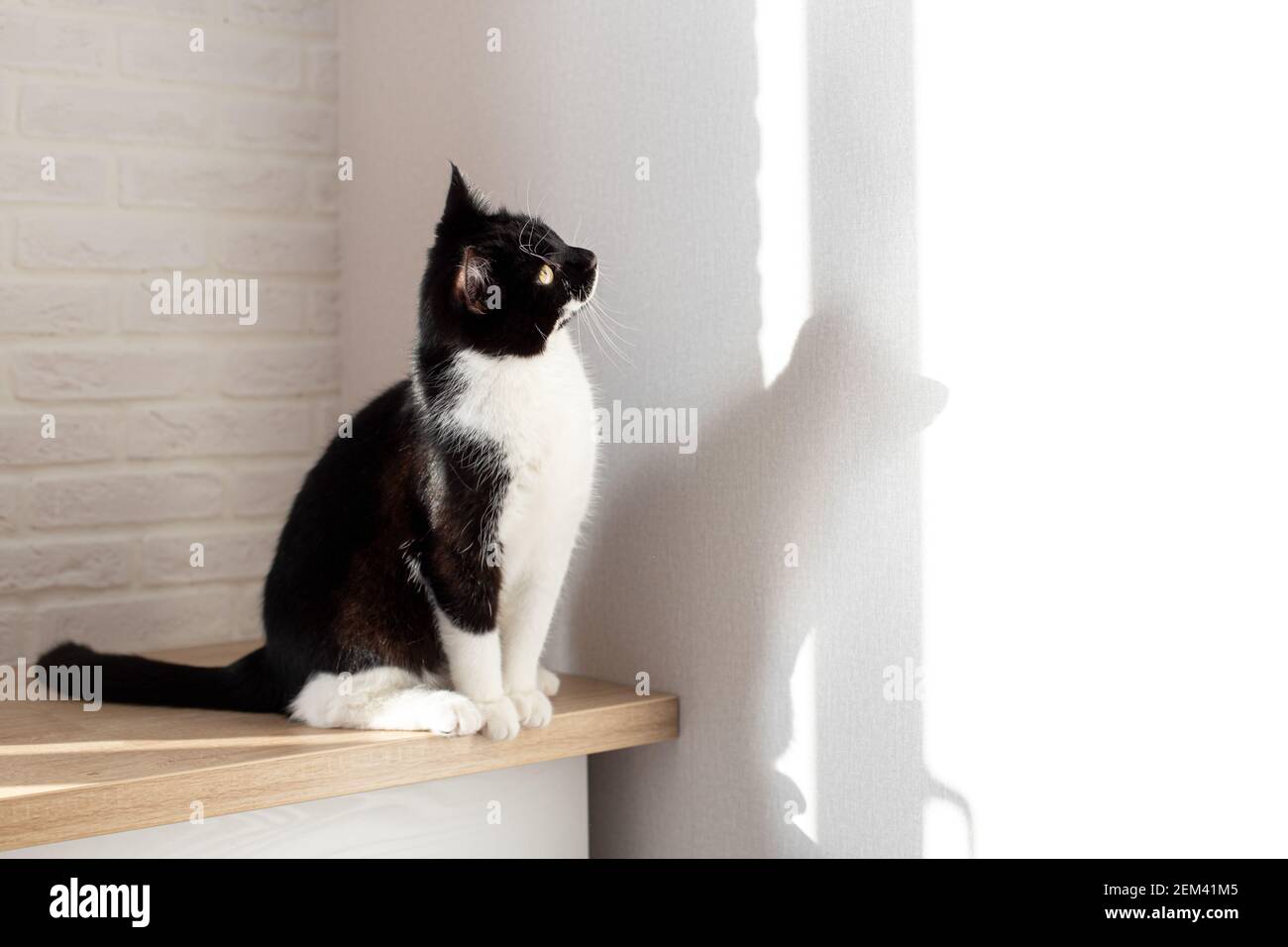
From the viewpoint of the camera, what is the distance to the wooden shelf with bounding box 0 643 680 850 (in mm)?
1006

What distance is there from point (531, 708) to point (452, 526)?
0.71 ft

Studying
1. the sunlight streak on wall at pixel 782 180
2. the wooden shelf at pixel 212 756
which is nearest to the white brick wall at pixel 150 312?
the wooden shelf at pixel 212 756

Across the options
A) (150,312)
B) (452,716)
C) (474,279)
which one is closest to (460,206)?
(474,279)

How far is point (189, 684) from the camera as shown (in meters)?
1.31

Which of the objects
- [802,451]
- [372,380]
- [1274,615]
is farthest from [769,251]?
Result: [372,380]

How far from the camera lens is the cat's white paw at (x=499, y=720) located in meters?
1.18

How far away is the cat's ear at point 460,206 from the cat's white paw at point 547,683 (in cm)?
52

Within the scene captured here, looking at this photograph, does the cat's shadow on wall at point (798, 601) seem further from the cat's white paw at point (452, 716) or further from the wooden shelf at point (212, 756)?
the cat's white paw at point (452, 716)

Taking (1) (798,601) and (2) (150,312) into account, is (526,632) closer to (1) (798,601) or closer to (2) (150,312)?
(1) (798,601)

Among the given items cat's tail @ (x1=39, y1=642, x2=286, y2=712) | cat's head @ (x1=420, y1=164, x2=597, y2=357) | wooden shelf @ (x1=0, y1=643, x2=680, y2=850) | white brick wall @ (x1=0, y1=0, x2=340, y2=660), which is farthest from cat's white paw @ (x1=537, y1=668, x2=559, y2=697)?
white brick wall @ (x1=0, y1=0, x2=340, y2=660)

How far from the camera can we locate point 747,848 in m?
1.30

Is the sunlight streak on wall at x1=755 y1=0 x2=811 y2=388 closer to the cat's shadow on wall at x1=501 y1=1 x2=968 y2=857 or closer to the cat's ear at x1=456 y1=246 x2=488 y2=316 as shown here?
the cat's shadow on wall at x1=501 y1=1 x2=968 y2=857
